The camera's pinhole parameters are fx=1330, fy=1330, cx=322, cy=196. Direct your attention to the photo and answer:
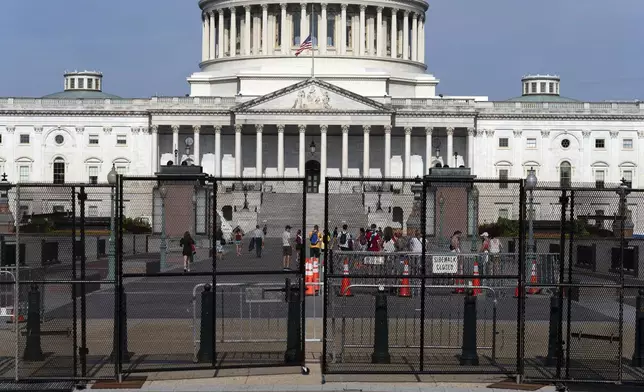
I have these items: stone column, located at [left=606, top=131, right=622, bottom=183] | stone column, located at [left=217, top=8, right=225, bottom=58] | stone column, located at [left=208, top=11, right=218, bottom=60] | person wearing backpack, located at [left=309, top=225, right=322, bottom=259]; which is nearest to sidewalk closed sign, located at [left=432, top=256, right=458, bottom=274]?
person wearing backpack, located at [left=309, top=225, right=322, bottom=259]

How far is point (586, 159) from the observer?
117 metres

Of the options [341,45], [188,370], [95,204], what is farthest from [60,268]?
[341,45]

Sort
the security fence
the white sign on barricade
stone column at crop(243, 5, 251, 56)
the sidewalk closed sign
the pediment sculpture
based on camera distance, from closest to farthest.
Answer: the security fence, the sidewalk closed sign, the white sign on barricade, the pediment sculpture, stone column at crop(243, 5, 251, 56)

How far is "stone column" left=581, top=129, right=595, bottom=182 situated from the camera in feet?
384

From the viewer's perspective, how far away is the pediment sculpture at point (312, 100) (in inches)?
4508

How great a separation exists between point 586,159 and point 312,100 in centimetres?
2472

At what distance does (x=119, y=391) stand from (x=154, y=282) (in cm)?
1737

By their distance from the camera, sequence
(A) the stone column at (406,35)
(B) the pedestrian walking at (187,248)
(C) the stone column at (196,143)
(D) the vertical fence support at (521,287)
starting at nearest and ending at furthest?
1. (D) the vertical fence support at (521,287)
2. (B) the pedestrian walking at (187,248)
3. (C) the stone column at (196,143)
4. (A) the stone column at (406,35)

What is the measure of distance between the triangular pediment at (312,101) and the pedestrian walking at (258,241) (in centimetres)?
8518

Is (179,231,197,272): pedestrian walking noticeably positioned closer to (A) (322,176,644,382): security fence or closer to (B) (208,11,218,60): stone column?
(A) (322,176,644,382): security fence

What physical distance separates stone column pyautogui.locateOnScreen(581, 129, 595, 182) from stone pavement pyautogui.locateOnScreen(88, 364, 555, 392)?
313ft

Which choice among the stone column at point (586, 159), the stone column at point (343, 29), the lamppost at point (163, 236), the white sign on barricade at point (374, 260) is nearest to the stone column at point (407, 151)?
the stone column at point (586, 159)

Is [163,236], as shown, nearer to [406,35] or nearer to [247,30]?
[247,30]

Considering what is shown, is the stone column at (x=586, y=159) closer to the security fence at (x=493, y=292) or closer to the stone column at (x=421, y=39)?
the stone column at (x=421, y=39)
